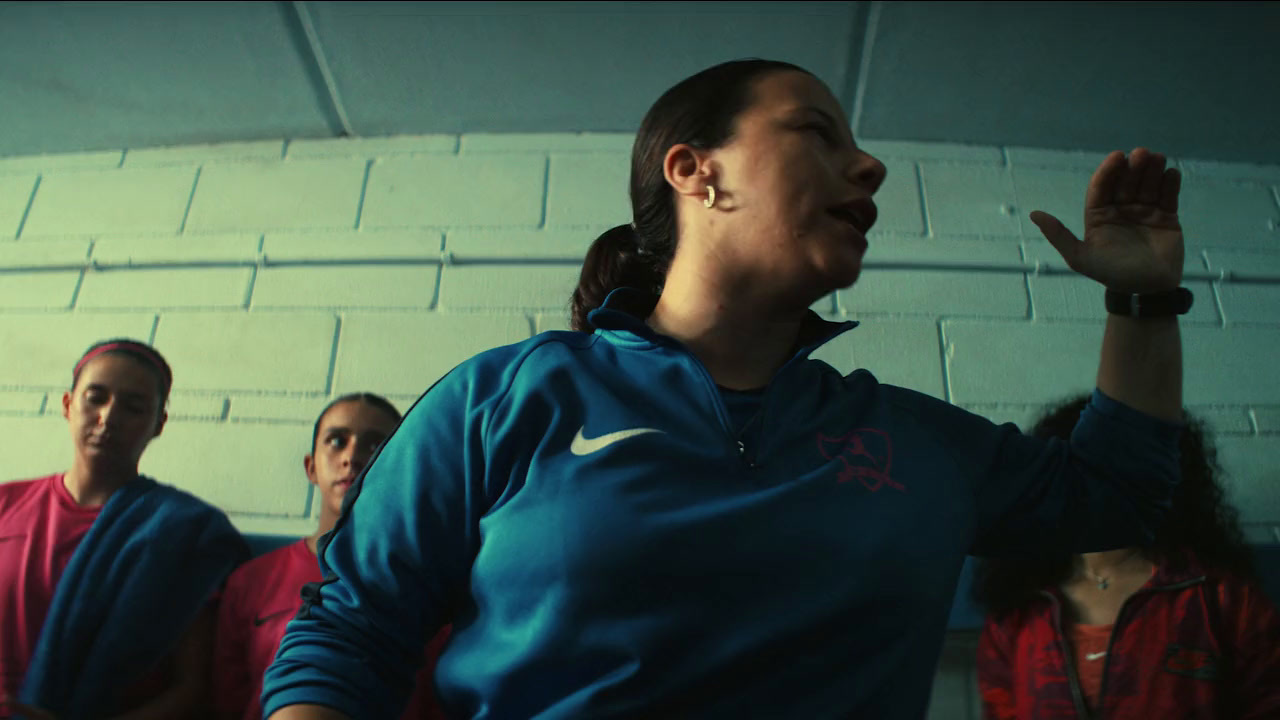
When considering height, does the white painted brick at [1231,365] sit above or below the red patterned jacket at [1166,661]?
above

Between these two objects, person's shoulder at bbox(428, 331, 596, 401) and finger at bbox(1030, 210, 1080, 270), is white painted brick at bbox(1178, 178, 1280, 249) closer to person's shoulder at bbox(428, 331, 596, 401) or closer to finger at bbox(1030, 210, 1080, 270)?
finger at bbox(1030, 210, 1080, 270)

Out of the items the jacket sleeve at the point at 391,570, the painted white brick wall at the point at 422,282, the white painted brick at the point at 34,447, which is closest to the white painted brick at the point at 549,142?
the painted white brick wall at the point at 422,282

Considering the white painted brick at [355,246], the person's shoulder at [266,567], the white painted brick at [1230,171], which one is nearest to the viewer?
the person's shoulder at [266,567]

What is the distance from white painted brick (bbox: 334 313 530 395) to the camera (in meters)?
1.84

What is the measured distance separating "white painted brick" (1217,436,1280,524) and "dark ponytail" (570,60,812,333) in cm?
154

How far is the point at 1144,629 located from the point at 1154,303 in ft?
3.10

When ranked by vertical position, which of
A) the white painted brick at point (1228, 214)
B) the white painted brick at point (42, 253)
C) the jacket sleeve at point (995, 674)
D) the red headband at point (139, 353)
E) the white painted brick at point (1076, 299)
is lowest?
the jacket sleeve at point (995, 674)

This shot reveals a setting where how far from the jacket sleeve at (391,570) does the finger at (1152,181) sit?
57cm

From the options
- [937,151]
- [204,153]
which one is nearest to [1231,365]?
[937,151]

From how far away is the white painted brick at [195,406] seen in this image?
1842 mm

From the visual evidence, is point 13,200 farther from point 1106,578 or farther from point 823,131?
point 1106,578

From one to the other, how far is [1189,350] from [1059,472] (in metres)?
1.54

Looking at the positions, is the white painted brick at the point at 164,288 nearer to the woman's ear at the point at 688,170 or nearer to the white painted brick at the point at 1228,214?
the woman's ear at the point at 688,170

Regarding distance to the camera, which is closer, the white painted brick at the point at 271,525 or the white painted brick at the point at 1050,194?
the white painted brick at the point at 271,525
